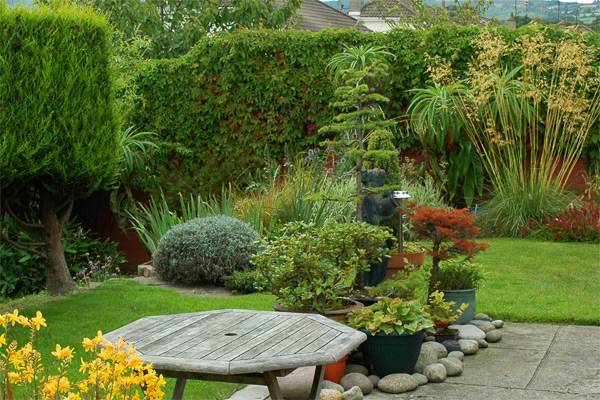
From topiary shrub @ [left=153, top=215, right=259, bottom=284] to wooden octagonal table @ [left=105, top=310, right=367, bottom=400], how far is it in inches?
131

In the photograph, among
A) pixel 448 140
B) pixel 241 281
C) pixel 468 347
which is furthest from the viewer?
pixel 448 140

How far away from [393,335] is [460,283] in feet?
4.51

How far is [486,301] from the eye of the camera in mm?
6434

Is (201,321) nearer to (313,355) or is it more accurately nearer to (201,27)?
(313,355)

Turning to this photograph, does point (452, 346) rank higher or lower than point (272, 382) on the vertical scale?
lower

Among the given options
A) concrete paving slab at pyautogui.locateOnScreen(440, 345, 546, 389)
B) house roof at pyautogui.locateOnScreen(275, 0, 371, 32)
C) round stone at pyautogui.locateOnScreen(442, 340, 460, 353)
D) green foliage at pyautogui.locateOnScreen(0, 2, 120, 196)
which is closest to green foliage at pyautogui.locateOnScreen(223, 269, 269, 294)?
green foliage at pyautogui.locateOnScreen(0, 2, 120, 196)

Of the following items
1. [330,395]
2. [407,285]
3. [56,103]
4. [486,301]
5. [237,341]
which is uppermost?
[56,103]

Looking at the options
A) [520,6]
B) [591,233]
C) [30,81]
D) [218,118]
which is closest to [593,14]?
[520,6]

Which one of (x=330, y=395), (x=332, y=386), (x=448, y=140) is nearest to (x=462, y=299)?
(x=332, y=386)

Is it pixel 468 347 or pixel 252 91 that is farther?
pixel 252 91

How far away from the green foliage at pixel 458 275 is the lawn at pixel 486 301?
495mm

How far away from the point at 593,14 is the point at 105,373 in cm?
1304

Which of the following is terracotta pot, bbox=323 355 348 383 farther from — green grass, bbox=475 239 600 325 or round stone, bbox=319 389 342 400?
green grass, bbox=475 239 600 325

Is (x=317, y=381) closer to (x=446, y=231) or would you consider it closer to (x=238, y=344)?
(x=238, y=344)
